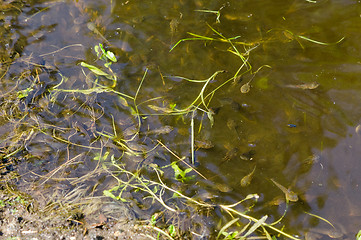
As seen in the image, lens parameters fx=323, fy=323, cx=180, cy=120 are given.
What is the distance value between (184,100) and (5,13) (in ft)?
Answer: 9.90

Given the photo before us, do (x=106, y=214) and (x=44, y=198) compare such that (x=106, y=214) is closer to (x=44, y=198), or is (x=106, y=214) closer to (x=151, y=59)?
(x=44, y=198)

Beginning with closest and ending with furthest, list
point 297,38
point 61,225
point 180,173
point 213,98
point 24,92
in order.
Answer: point 61,225 < point 180,173 < point 213,98 < point 24,92 < point 297,38

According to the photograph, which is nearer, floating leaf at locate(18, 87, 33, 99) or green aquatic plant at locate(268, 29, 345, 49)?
floating leaf at locate(18, 87, 33, 99)

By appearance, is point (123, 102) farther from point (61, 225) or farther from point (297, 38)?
point (297, 38)

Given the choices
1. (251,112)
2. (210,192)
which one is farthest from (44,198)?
(251,112)

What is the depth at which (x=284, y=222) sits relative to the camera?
3.40m

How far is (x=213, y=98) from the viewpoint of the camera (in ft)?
13.2

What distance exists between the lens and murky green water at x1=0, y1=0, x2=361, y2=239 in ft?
11.8

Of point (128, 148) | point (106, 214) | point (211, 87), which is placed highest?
point (211, 87)

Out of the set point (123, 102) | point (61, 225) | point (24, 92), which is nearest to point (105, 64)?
point (123, 102)

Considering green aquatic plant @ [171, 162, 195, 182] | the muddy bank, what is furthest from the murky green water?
the muddy bank

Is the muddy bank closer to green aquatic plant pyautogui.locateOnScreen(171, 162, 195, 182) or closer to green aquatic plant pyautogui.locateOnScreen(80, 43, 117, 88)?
green aquatic plant pyautogui.locateOnScreen(171, 162, 195, 182)

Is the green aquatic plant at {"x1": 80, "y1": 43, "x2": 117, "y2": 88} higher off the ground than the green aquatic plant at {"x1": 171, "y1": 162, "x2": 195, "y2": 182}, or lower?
higher

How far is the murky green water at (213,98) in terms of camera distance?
3586 millimetres
